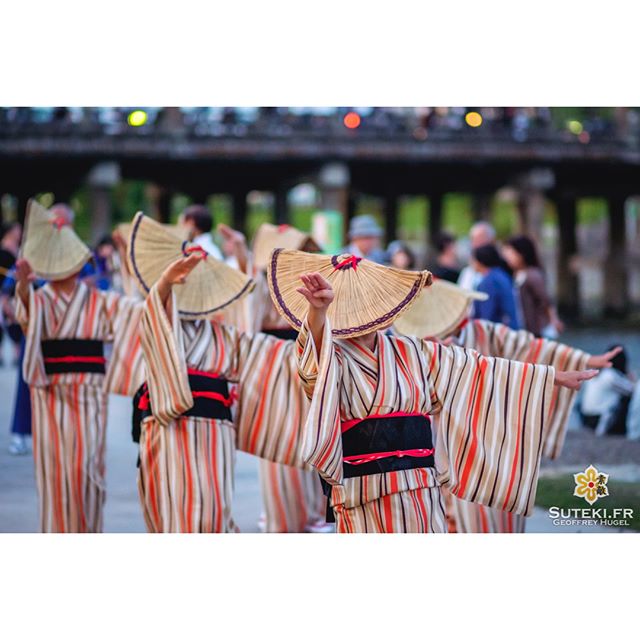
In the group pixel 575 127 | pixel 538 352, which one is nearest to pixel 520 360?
pixel 538 352

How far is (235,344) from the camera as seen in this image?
514cm

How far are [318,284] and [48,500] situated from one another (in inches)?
103

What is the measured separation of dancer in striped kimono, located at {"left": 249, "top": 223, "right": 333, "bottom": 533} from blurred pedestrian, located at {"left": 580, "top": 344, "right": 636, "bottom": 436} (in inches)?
106

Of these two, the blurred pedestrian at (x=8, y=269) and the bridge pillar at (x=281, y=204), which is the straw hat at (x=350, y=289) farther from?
the bridge pillar at (x=281, y=204)

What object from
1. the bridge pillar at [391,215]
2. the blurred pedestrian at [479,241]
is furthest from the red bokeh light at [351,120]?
the bridge pillar at [391,215]

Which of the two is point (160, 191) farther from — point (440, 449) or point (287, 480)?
point (440, 449)

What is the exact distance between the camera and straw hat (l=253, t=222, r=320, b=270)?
666 centimetres

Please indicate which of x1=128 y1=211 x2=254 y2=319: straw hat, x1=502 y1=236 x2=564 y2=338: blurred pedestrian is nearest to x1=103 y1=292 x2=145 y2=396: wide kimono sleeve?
x1=128 y1=211 x2=254 y2=319: straw hat

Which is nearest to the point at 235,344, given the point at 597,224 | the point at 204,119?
the point at 204,119

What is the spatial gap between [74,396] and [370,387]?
88.9 inches

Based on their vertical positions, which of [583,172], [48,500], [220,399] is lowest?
[48,500]

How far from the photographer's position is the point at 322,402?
3961 mm

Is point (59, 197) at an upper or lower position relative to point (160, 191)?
lower

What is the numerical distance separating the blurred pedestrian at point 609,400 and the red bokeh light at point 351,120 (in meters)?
6.98
